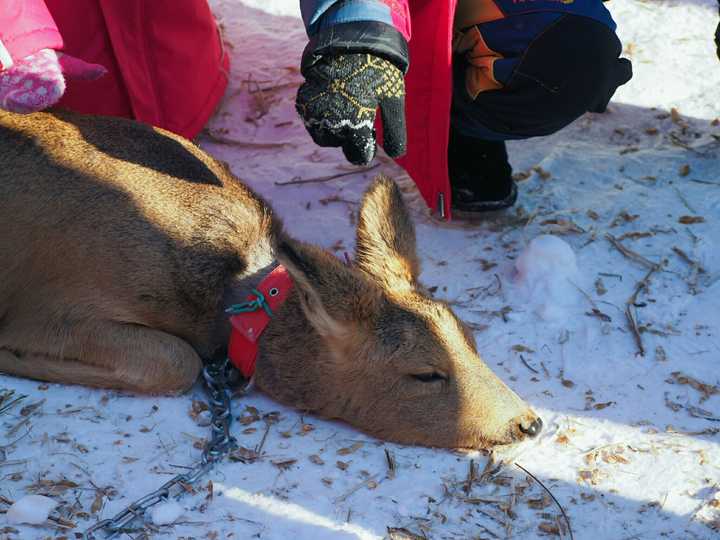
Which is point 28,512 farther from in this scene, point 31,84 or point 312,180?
point 312,180

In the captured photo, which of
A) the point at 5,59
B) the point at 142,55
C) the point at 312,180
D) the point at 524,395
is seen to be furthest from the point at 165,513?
the point at 142,55

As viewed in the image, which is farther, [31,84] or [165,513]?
[31,84]

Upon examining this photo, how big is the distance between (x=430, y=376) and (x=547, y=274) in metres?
1.36

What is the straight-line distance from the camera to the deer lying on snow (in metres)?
4.15

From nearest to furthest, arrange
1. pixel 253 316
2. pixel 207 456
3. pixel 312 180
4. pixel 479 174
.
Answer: pixel 207 456 < pixel 253 316 < pixel 479 174 < pixel 312 180

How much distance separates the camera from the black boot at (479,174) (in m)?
5.73

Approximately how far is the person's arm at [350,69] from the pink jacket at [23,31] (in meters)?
1.27

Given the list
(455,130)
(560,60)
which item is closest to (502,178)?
(455,130)

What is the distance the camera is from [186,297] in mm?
4500

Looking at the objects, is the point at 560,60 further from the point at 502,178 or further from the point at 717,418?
the point at 717,418

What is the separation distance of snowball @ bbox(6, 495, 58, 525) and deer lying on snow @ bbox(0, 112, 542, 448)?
34.4 inches

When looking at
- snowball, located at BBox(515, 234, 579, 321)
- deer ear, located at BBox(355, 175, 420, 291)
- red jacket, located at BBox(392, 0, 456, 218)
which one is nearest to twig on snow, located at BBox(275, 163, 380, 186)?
red jacket, located at BBox(392, 0, 456, 218)

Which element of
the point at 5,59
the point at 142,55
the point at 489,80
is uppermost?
the point at 5,59

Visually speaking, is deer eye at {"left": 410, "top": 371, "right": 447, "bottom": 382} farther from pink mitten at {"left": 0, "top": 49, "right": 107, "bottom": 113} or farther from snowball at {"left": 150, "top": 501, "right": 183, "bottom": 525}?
pink mitten at {"left": 0, "top": 49, "right": 107, "bottom": 113}
